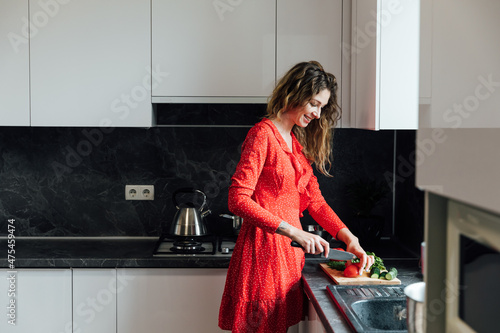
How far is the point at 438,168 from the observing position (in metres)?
0.71

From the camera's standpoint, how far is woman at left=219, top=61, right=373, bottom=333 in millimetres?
2100

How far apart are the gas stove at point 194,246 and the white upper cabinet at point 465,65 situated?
6.25 feet

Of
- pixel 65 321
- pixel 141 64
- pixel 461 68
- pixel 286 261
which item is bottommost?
pixel 65 321

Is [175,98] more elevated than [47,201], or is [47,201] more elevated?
[175,98]

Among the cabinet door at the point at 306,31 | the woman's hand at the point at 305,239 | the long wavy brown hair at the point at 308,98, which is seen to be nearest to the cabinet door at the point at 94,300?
the woman's hand at the point at 305,239

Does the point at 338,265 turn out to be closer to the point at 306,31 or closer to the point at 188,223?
the point at 188,223

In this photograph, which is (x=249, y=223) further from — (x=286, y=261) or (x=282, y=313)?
(x=282, y=313)

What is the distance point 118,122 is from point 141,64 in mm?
285

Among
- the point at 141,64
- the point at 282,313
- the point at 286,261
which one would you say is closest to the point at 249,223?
the point at 286,261

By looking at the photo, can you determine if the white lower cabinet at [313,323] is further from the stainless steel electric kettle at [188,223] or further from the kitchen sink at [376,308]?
the stainless steel electric kettle at [188,223]

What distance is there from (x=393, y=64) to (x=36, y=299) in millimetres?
1812

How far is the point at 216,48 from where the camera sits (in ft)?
8.46

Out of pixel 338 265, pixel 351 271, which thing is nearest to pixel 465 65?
pixel 351 271

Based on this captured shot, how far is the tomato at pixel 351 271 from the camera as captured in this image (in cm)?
208
